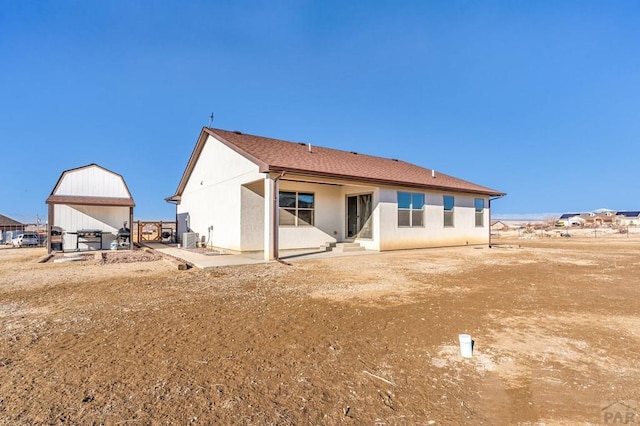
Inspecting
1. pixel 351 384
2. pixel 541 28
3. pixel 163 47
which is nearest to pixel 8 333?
pixel 351 384

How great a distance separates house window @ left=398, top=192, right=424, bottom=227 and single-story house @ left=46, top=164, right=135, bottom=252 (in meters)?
12.9

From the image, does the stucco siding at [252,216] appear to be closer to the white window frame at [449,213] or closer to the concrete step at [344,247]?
the concrete step at [344,247]

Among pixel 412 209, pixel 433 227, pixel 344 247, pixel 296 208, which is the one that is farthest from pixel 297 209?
pixel 433 227

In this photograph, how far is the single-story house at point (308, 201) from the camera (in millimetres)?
11445

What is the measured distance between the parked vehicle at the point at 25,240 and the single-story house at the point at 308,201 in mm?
10538

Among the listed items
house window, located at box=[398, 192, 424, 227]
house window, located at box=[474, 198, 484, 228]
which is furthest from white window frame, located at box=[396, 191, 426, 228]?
house window, located at box=[474, 198, 484, 228]

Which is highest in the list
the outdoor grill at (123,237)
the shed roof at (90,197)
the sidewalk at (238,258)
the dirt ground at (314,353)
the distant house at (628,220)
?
the shed roof at (90,197)

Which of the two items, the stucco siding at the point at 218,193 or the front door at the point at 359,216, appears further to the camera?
the front door at the point at 359,216

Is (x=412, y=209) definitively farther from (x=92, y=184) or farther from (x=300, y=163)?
(x=92, y=184)

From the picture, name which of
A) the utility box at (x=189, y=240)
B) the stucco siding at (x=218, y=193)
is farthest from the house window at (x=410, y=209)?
the utility box at (x=189, y=240)

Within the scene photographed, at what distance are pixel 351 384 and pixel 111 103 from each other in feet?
120

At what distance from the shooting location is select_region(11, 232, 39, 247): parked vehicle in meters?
18.0

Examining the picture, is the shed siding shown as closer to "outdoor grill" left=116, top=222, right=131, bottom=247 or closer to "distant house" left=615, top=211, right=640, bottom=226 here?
"outdoor grill" left=116, top=222, right=131, bottom=247

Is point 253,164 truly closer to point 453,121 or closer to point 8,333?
point 8,333
